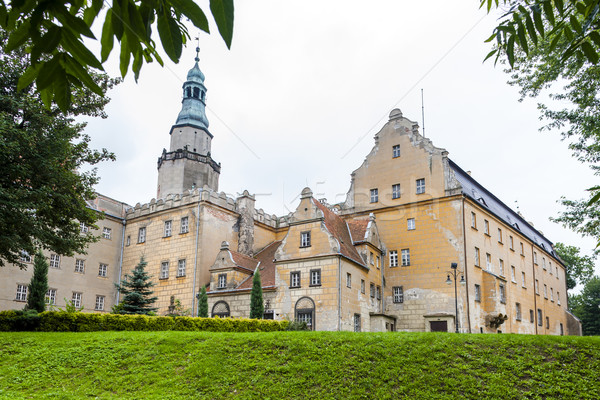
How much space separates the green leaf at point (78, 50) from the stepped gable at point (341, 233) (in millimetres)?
29513

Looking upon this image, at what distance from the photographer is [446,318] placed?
33375 millimetres

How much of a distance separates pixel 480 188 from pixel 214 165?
96.3 ft

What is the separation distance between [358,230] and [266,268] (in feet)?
24.9

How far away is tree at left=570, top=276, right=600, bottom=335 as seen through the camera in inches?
2562

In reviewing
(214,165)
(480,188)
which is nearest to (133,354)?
(480,188)

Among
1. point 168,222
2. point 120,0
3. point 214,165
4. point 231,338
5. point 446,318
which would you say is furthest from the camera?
point 214,165

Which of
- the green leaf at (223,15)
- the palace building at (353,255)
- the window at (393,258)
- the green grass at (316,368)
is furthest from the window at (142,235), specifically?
the green leaf at (223,15)

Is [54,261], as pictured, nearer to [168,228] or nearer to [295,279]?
[168,228]

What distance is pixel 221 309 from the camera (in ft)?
116

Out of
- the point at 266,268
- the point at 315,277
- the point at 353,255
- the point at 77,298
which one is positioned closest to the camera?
the point at 315,277

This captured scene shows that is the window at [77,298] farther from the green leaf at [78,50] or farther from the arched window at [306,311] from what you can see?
the green leaf at [78,50]

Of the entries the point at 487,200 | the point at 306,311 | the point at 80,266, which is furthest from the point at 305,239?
the point at 80,266

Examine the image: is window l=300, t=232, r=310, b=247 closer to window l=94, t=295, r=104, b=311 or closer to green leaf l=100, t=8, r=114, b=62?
window l=94, t=295, r=104, b=311

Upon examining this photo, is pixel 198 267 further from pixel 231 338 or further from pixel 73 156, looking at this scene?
pixel 231 338
